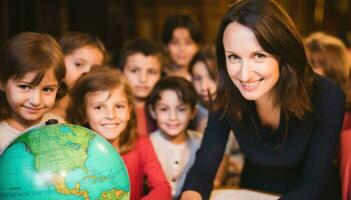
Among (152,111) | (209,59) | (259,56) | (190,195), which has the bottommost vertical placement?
(190,195)

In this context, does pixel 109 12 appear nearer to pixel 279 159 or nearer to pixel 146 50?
pixel 146 50

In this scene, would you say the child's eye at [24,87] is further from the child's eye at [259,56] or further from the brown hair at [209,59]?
the brown hair at [209,59]

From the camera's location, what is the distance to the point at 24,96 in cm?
209

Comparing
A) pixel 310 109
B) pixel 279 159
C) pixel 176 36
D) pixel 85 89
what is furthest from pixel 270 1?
pixel 176 36

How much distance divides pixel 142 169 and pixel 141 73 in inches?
40.8

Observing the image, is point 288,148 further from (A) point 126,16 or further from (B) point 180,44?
(A) point 126,16

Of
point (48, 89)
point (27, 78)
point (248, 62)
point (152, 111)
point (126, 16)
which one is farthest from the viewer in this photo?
point (126, 16)

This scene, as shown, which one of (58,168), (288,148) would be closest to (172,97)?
(288,148)

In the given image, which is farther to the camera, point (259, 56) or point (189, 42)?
point (189, 42)

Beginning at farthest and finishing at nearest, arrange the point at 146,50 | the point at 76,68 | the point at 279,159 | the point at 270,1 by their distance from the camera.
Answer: the point at 146,50 → the point at 76,68 → the point at 279,159 → the point at 270,1

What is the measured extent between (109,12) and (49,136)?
18.2 ft

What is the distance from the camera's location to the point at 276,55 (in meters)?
2.00

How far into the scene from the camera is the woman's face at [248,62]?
1946mm

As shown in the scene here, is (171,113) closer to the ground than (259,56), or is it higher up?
closer to the ground
